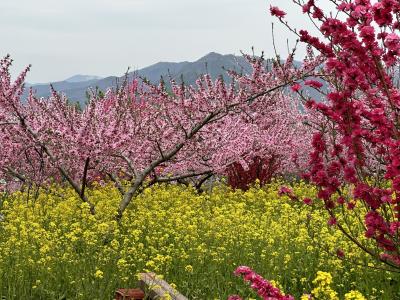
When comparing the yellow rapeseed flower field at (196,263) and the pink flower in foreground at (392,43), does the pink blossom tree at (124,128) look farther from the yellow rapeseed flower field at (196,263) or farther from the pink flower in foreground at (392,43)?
the pink flower in foreground at (392,43)

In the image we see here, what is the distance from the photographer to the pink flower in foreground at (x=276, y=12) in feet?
16.9

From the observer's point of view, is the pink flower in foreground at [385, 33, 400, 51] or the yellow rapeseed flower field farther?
the yellow rapeseed flower field

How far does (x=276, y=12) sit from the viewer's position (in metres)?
5.18

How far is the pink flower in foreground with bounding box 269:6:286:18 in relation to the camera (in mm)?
5152

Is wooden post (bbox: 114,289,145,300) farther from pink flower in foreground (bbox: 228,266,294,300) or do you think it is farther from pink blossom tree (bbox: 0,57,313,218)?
pink blossom tree (bbox: 0,57,313,218)

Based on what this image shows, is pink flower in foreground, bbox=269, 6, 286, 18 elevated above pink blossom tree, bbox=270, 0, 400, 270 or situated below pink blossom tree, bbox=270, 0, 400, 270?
above

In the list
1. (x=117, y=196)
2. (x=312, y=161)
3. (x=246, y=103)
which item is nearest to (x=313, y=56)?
(x=246, y=103)

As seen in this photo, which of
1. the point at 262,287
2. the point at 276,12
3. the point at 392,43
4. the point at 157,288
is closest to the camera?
the point at 262,287

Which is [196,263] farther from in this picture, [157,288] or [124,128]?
[124,128]

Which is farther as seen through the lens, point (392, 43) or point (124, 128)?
point (124, 128)

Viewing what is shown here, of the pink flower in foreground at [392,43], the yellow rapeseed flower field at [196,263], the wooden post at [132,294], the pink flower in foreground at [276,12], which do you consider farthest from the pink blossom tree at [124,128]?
the pink flower in foreground at [392,43]

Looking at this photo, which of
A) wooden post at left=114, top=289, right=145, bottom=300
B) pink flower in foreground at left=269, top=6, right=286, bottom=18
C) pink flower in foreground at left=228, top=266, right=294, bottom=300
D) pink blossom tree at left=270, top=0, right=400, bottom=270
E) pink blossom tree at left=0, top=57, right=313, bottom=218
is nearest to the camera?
pink flower in foreground at left=228, top=266, right=294, bottom=300

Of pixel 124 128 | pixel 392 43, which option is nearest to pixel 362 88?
pixel 392 43

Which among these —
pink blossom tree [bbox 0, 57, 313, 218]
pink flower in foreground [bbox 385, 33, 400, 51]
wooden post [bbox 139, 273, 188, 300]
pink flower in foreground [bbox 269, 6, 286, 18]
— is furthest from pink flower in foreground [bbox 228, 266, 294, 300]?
pink blossom tree [bbox 0, 57, 313, 218]
